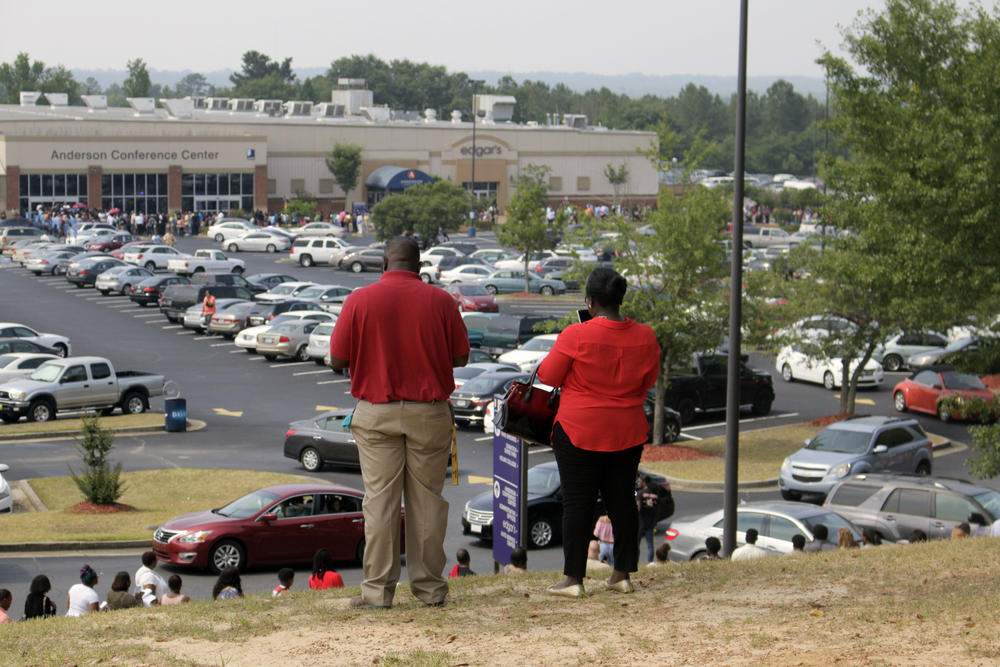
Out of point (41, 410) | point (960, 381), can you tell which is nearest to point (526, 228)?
point (960, 381)

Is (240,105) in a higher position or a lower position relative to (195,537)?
higher

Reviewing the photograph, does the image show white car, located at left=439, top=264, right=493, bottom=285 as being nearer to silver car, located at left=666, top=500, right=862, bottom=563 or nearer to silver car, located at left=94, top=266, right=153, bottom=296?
silver car, located at left=94, top=266, right=153, bottom=296

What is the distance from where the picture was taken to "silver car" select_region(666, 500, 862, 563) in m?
16.2

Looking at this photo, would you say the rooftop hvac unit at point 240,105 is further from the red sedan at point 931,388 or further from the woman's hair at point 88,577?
the woman's hair at point 88,577

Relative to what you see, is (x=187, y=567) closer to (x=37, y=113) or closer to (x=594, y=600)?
(x=594, y=600)

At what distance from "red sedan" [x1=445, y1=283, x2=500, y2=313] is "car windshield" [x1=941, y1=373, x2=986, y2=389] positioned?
1873 cm

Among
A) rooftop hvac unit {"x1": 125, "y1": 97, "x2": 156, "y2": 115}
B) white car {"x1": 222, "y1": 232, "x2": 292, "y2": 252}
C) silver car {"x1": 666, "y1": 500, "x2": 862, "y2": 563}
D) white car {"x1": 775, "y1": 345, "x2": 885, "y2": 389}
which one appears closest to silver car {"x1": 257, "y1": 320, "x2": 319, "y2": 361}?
white car {"x1": 775, "y1": 345, "x2": 885, "y2": 389}

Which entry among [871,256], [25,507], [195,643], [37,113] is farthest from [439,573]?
[37,113]

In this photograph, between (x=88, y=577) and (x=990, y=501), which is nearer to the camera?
(x=88, y=577)

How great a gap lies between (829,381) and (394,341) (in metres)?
31.5

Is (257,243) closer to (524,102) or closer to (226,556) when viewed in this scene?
(226,556)

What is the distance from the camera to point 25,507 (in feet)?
70.0

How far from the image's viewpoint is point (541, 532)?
19469 mm

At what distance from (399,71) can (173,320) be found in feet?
482
